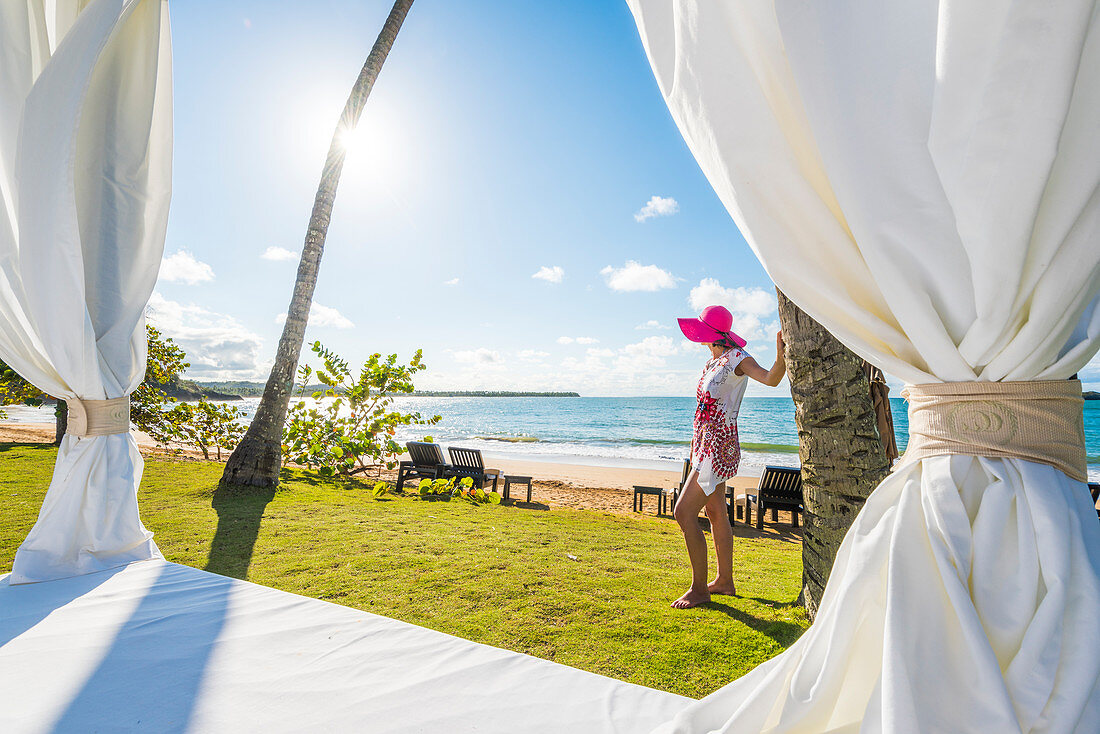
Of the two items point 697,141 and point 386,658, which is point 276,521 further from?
point 697,141

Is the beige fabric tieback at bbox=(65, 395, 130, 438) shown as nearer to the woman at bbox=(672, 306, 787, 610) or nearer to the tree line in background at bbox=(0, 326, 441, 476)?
the woman at bbox=(672, 306, 787, 610)

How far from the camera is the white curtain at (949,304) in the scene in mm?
794

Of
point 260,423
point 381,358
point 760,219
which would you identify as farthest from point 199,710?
point 381,358

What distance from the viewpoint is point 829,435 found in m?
2.41

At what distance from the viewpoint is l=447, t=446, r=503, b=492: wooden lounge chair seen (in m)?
7.83

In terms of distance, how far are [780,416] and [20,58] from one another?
4271 centimetres

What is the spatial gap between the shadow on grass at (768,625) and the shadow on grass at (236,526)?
2.72 m

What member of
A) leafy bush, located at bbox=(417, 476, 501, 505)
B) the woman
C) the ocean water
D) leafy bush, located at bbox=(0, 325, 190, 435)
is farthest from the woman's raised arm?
the ocean water

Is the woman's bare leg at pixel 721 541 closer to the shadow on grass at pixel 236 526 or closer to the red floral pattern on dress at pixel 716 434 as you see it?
the red floral pattern on dress at pixel 716 434

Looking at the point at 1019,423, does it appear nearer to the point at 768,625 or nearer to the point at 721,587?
the point at 768,625

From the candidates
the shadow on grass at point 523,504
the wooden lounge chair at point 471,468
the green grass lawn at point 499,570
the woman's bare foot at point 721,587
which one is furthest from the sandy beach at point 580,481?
the woman's bare foot at point 721,587

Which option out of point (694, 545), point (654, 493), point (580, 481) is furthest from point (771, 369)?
point (580, 481)

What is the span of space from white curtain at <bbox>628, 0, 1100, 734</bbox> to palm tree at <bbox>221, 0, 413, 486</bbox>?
553cm

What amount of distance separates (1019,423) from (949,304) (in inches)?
9.5
